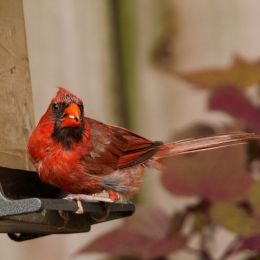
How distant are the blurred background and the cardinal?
1.28 m

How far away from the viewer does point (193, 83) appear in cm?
397

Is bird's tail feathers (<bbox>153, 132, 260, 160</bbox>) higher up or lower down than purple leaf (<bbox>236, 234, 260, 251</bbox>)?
higher up

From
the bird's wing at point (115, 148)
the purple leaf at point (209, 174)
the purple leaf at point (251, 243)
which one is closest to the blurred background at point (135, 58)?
the purple leaf at point (209, 174)

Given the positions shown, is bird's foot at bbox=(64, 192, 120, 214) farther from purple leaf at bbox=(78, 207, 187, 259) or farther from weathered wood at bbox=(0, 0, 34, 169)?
purple leaf at bbox=(78, 207, 187, 259)

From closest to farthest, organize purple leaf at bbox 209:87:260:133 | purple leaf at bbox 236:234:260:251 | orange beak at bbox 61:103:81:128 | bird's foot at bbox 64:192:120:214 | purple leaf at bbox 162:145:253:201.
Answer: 1. bird's foot at bbox 64:192:120:214
2. orange beak at bbox 61:103:81:128
3. purple leaf at bbox 236:234:260:251
4. purple leaf at bbox 162:145:253:201
5. purple leaf at bbox 209:87:260:133

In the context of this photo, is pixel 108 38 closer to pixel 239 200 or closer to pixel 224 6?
pixel 224 6

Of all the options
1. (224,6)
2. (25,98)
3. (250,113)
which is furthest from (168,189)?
(224,6)

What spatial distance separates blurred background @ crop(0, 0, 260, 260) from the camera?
4703 mm

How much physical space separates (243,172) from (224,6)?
1946 mm

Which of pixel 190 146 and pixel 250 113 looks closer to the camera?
pixel 190 146

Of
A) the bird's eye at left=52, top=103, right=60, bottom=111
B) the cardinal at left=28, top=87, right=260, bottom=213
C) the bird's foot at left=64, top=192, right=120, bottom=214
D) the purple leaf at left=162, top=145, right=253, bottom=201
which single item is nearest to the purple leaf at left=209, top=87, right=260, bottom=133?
the purple leaf at left=162, top=145, right=253, bottom=201

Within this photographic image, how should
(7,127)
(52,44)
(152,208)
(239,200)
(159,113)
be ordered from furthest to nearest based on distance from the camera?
(159,113)
(52,44)
(152,208)
(239,200)
(7,127)

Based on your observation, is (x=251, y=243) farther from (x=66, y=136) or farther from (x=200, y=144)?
(x=66, y=136)

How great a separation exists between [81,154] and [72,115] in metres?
0.18
